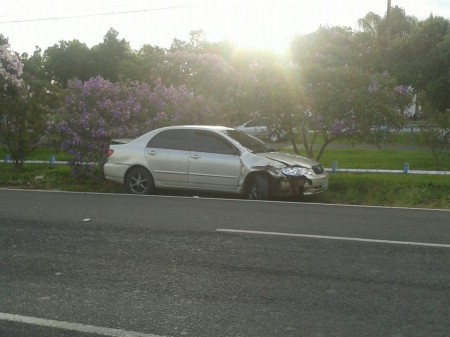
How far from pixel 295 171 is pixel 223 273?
226 inches

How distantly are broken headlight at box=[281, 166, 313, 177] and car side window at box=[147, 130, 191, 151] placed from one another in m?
2.20

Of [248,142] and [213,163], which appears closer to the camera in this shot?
[213,163]

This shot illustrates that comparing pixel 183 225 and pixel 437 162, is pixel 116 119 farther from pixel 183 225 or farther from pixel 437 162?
pixel 437 162

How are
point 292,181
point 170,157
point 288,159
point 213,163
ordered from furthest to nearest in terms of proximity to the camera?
1. point 170,157
2. point 213,163
3. point 288,159
4. point 292,181

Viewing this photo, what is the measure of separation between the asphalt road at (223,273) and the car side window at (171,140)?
276 cm

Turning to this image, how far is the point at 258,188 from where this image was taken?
11508 mm

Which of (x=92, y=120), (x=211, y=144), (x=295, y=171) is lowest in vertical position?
(x=295, y=171)

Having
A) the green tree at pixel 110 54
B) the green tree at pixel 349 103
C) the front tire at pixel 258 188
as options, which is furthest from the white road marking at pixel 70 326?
the green tree at pixel 110 54

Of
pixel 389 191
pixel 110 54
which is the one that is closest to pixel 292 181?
pixel 389 191

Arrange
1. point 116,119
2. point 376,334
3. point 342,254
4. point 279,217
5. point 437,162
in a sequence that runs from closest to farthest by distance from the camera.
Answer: point 376,334 → point 342,254 → point 279,217 → point 116,119 → point 437,162

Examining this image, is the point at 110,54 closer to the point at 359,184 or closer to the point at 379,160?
the point at 379,160

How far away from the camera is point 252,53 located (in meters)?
42.8

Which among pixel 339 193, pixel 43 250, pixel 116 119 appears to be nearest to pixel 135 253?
pixel 43 250

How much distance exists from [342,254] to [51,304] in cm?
331
